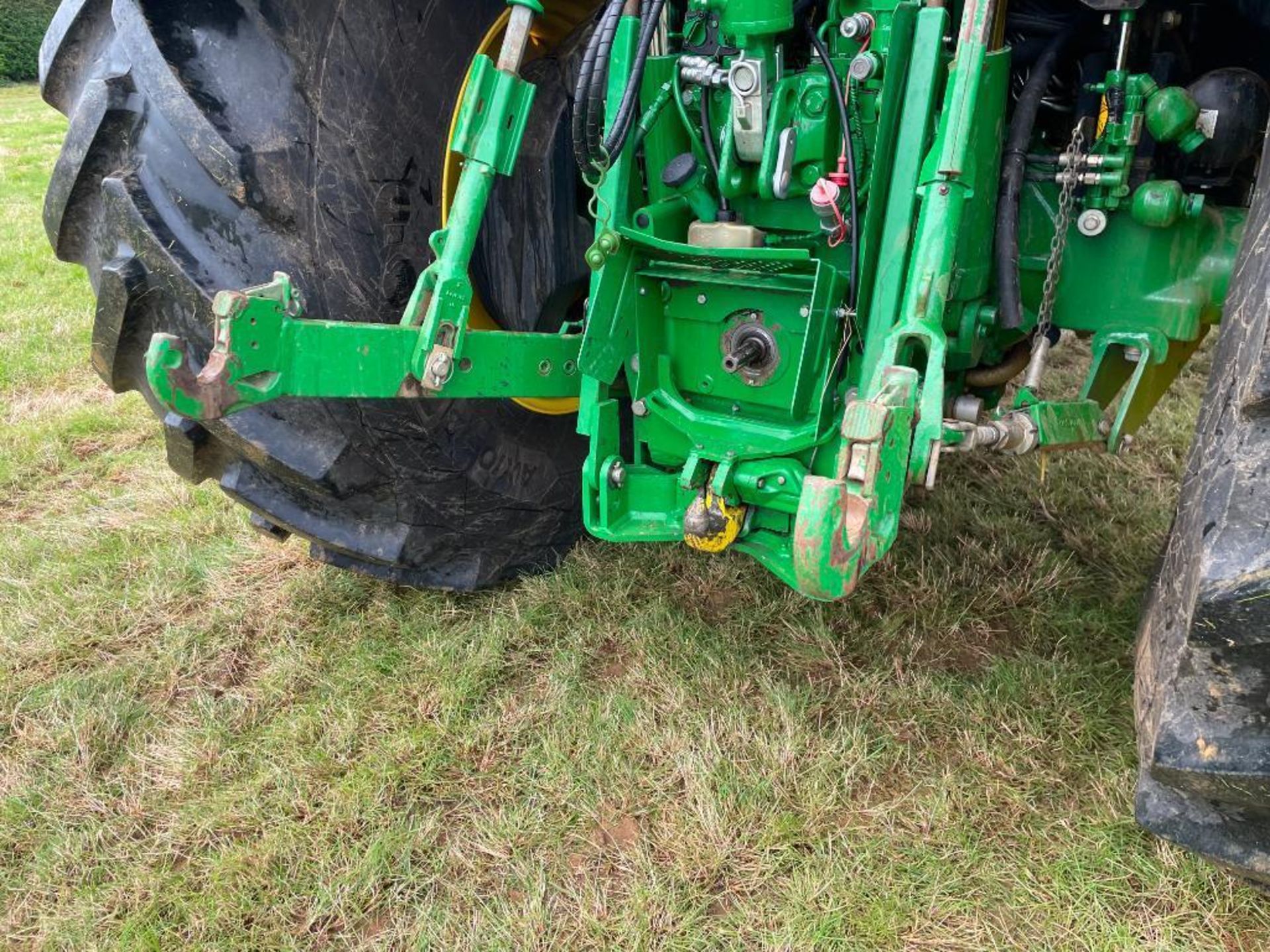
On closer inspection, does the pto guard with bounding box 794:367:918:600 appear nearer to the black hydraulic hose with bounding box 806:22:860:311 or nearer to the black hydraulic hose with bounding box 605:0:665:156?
the black hydraulic hose with bounding box 806:22:860:311

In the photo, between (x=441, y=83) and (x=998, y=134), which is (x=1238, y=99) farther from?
(x=441, y=83)

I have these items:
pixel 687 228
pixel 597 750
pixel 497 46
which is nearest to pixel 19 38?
pixel 497 46

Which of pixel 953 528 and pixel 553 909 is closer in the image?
pixel 553 909

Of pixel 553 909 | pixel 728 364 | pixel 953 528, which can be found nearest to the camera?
pixel 553 909

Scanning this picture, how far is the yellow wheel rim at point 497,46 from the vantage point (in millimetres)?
1913

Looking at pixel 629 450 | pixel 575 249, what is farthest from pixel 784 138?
pixel 629 450

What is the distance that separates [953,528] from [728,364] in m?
→ 1.12

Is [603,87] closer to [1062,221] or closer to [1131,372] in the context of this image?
[1062,221]

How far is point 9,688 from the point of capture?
2145 mm

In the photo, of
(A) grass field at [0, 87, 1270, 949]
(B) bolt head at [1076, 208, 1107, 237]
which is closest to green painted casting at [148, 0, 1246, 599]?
(B) bolt head at [1076, 208, 1107, 237]

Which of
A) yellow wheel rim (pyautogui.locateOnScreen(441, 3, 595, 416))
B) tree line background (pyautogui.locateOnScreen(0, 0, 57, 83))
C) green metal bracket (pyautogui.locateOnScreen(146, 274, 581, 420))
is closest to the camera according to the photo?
green metal bracket (pyautogui.locateOnScreen(146, 274, 581, 420))

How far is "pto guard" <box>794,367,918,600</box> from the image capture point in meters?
1.22

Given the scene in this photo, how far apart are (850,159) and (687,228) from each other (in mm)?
346

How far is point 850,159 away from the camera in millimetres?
1673
